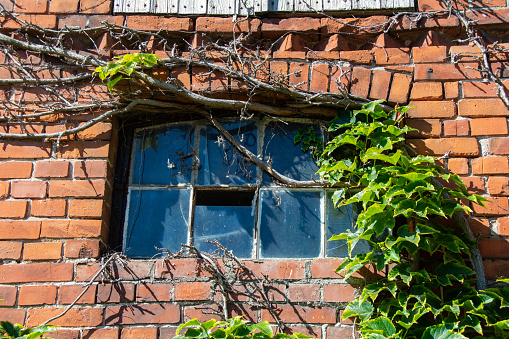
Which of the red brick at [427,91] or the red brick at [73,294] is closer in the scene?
the red brick at [73,294]

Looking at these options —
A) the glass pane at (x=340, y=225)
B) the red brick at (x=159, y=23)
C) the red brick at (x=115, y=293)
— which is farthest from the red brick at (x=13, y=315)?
the red brick at (x=159, y=23)

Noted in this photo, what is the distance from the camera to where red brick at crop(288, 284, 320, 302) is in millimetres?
2818

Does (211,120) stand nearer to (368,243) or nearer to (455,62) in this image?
(368,243)

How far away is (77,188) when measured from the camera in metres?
3.04

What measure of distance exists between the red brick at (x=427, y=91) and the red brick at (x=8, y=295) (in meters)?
2.12

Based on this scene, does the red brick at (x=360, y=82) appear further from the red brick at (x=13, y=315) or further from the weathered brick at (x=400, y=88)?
the red brick at (x=13, y=315)

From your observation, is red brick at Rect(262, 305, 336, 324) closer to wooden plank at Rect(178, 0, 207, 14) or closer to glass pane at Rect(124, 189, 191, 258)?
glass pane at Rect(124, 189, 191, 258)

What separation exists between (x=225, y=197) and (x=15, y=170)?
1.05m

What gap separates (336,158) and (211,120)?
2.28ft

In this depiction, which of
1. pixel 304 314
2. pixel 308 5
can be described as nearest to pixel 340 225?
pixel 304 314

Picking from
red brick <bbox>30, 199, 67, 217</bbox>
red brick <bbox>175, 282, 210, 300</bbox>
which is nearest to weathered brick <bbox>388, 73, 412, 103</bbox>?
red brick <bbox>175, 282, 210, 300</bbox>

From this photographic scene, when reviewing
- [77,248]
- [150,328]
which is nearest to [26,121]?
[77,248]

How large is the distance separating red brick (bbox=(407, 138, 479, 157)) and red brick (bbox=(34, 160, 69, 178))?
5.59 feet

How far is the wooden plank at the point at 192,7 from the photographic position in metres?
3.35
